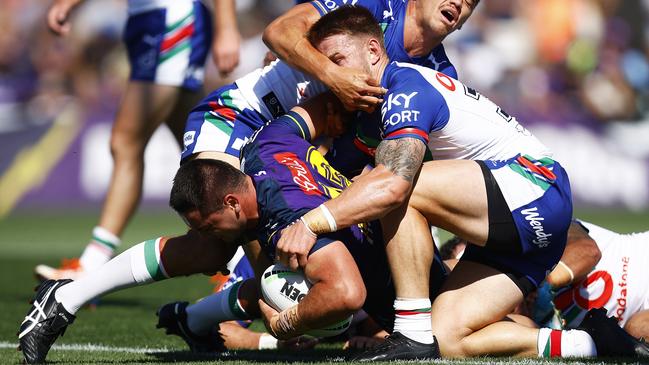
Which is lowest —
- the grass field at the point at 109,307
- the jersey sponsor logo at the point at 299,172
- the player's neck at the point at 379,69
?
the grass field at the point at 109,307

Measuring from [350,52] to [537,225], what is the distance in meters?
1.20

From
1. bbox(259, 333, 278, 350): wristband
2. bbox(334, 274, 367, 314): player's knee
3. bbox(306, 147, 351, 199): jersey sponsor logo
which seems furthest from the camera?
bbox(259, 333, 278, 350): wristband

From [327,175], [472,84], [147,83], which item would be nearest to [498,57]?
[472,84]

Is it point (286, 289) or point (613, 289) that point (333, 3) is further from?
point (613, 289)

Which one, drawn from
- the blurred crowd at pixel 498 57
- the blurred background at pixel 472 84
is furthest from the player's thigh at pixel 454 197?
the blurred crowd at pixel 498 57

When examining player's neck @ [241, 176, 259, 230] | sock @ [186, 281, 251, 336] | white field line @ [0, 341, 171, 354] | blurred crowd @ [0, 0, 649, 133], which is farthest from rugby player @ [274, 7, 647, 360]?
blurred crowd @ [0, 0, 649, 133]

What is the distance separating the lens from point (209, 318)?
522cm

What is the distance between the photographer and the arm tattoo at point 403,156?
4402 mm

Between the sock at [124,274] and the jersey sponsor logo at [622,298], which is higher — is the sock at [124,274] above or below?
above

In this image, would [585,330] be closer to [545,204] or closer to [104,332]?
[545,204]

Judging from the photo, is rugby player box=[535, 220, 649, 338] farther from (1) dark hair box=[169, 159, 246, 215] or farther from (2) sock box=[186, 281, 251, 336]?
(1) dark hair box=[169, 159, 246, 215]

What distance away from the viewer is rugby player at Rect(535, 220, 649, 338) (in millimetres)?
5395

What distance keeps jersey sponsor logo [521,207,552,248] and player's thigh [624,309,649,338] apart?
0.82 metres

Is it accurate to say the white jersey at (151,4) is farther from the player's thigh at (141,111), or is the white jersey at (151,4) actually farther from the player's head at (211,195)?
the player's head at (211,195)
